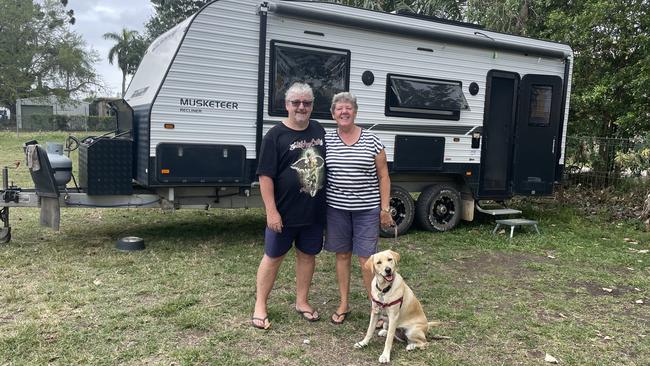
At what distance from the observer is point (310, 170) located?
3553 mm

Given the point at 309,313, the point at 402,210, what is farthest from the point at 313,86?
the point at 309,313

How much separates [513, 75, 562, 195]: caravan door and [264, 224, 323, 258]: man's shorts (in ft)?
15.8

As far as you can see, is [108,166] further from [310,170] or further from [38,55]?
[38,55]

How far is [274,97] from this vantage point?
5.89 m

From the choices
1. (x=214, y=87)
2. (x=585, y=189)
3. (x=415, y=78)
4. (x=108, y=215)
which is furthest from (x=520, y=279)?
(x=585, y=189)

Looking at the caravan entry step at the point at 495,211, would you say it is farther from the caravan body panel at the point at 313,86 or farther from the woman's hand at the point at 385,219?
the woman's hand at the point at 385,219

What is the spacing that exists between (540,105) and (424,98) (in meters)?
2.12

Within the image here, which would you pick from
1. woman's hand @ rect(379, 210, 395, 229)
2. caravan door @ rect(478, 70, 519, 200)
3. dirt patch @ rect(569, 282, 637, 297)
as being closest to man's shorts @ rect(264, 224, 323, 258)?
woman's hand @ rect(379, 210, 395, 229)

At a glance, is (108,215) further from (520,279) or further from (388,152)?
(520,279)

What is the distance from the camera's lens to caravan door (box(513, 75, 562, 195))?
761 centimetres

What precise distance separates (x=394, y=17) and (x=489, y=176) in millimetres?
2735

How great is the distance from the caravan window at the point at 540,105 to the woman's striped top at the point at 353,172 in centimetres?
493

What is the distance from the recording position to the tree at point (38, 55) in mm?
32781

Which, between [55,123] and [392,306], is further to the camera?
[55,123]
